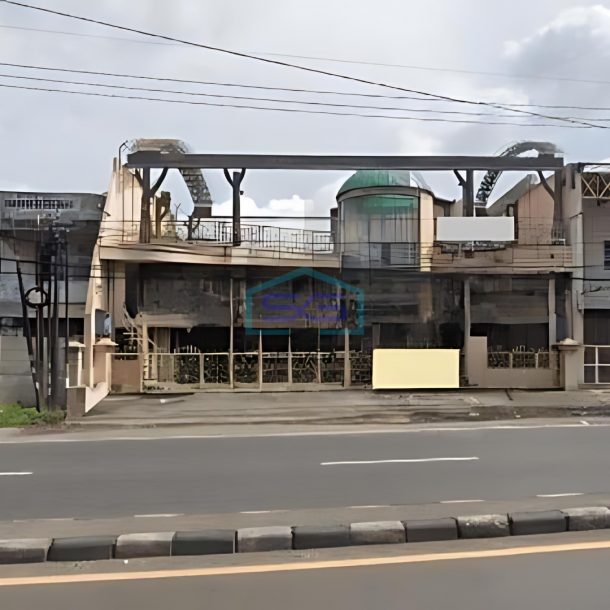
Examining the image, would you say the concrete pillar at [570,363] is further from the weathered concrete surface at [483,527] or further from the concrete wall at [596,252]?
the weathered concrete surface at [483,527]

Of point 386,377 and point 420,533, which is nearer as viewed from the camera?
point 420,533

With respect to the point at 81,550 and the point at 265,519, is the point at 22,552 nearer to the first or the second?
the point at 81,550

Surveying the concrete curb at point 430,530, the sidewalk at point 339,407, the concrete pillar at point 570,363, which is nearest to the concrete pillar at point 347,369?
the sidewalk at point 339,407

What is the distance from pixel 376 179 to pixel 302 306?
4.65 m

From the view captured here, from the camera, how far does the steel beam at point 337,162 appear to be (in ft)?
57.7

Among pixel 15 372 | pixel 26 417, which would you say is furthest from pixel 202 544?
pixel 15 372

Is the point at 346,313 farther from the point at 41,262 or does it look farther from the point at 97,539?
the point at 97,539

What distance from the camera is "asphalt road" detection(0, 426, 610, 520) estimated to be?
6.86 meters

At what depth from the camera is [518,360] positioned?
17625 millimetres

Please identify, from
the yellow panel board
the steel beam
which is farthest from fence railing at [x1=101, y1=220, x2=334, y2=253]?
the yellow panel board

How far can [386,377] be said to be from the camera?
55.9 ft

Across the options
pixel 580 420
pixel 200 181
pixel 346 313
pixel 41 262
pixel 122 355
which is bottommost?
pixel 580 420

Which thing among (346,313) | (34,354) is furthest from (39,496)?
(346,313)

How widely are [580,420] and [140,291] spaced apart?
11.1 m
